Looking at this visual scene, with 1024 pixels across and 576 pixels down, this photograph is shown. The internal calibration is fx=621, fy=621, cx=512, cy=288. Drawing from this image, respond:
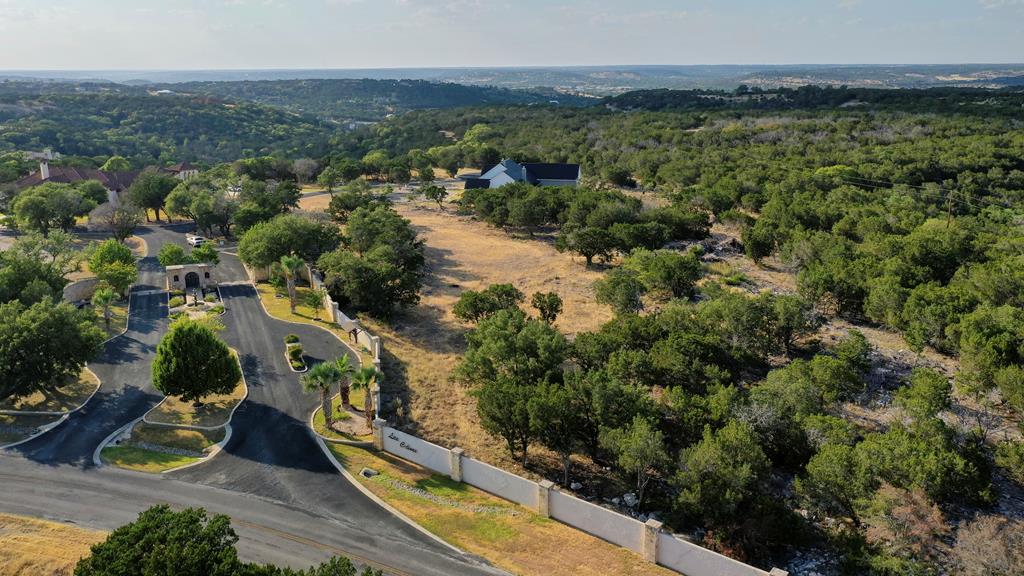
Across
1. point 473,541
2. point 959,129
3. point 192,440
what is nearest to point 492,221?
point 192,440

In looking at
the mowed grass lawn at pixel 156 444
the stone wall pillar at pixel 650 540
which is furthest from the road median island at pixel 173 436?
the stone wall pillar at pixel 650 540

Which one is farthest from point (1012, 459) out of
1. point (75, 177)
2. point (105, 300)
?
point (75, 177)

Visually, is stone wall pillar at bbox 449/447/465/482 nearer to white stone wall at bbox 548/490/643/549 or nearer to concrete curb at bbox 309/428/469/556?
concrete curb at bbox 309/428/469/556

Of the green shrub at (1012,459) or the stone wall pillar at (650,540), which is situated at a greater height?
the green shrub at (1012,459)

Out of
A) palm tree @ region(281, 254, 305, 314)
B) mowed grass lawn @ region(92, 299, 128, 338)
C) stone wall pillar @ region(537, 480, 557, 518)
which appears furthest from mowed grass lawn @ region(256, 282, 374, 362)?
stone wall pillar @ region(537, 480, 557, 518)

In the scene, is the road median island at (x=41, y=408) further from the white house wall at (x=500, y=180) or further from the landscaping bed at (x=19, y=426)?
the white house wall at (x=500, y=180)
